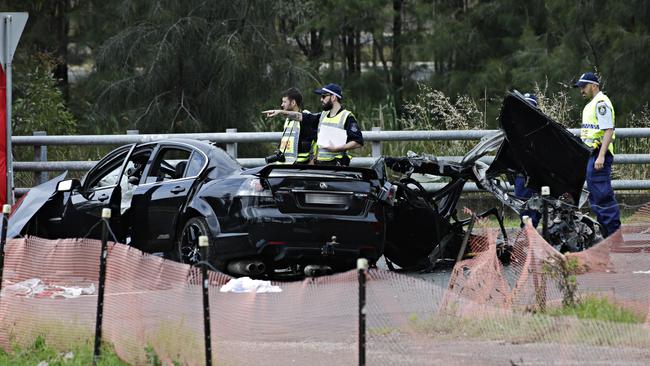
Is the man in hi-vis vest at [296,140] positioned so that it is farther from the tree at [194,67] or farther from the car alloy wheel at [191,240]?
the tree at [194,67]

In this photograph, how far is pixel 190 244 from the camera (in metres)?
11.7

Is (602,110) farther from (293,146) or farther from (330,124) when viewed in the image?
(293,146)

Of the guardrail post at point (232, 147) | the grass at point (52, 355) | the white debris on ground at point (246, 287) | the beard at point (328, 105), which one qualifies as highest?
the beard at point (328, 105)

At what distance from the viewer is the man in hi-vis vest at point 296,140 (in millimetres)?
13164

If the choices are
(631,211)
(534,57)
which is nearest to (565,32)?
(534,57)

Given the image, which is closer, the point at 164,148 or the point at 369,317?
the point at 369,317

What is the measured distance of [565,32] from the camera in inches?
1164

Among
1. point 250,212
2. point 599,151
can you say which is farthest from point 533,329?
point 599,151

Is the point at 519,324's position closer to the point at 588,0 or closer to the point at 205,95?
the point at 205,95

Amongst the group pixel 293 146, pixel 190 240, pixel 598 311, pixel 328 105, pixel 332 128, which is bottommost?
pixel 598 311

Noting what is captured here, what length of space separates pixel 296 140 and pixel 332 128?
385 mm

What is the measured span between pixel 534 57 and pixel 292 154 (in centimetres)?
1799

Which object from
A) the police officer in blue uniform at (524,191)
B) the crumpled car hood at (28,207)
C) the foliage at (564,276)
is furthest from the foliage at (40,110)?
the foliage at (564,276)

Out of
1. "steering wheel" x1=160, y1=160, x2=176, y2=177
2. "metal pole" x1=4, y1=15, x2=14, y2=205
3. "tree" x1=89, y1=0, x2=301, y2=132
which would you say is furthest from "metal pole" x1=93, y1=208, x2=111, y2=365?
"tree" x1=89, y1=0, x2=301, y2=132
